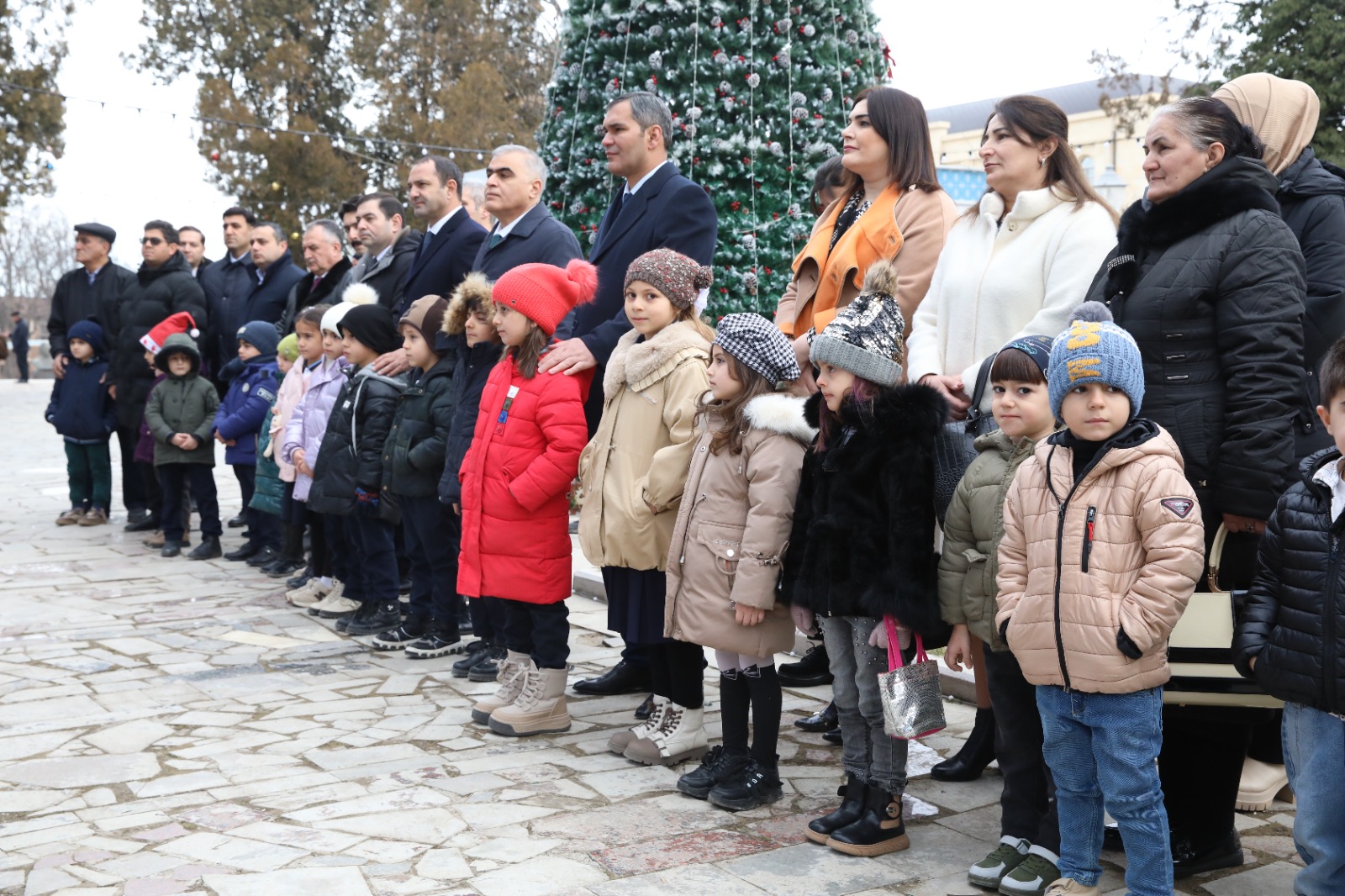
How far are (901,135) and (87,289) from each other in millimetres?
8641

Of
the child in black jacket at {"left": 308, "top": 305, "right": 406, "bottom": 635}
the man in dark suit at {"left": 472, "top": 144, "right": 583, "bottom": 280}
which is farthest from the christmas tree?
the child in black jacket at {"left": 308, "top": 305, "right": 406, "bottom": 635}

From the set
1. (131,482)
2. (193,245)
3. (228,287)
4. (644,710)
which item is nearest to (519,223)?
(644,710)

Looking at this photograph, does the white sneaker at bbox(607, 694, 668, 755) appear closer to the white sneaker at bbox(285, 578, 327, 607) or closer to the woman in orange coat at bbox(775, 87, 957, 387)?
the woman in orange coat at bbox(775, 87, 957, 387)

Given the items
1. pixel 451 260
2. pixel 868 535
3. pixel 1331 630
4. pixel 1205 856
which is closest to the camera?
pixel 1331 630

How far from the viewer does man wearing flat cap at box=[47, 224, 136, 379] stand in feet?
35.4

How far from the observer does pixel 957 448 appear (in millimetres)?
3938

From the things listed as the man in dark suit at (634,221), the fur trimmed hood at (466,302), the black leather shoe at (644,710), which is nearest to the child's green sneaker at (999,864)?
the black leather shoe at (644,710)

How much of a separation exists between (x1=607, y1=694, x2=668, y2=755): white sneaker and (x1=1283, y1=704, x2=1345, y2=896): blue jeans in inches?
91.2

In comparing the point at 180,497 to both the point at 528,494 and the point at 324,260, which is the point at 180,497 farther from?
the point at 528,494

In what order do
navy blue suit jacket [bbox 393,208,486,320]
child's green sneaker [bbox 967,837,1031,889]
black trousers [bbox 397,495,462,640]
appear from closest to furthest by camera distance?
child's green sneaker [bbox 967,837,1031,889] < black trousers [bbox 397,495,462,640] < navy blue suit jacket [bbox 393,208,486,320]

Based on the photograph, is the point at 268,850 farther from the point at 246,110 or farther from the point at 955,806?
the point at 246,110

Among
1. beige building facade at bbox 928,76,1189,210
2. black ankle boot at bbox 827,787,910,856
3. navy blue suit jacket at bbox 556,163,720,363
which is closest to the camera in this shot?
black ankle boot at bbox 827,787,910,856

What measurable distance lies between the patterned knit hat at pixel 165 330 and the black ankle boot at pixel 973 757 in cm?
710

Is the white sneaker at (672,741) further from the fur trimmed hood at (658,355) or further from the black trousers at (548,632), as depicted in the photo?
the fur trimmed hood at (658,355)
